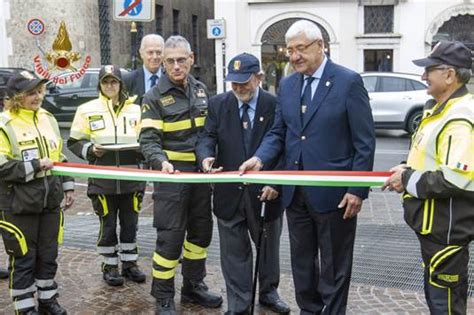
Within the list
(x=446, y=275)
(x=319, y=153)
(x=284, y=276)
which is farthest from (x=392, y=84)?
(x=446, y=275)

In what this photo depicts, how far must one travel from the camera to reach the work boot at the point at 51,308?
4.91m

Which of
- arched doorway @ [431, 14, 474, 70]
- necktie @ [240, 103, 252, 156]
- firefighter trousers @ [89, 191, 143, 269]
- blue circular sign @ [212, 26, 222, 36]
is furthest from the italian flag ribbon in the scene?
arched doorway @ [431, 14, 474, 70]

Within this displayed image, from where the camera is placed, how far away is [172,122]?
4.82 m

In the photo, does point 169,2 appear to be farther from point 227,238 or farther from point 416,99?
point 227,238

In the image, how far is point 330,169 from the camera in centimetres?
422

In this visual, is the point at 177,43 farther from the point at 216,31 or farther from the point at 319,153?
the point at 216,31

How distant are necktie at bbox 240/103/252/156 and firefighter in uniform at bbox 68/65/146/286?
4.11 ft

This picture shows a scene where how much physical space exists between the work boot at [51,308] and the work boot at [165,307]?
0.76 metres

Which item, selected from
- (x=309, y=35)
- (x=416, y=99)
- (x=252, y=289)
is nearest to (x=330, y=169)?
(x=309, y=35)

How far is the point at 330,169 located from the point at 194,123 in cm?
126

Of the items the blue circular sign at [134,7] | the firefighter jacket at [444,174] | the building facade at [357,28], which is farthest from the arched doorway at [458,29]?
the firefighter jacket at [444,174]

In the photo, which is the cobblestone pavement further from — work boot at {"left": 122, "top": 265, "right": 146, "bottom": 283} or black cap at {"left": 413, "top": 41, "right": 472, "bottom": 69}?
black cap at {"left": 413, "top": 41, "right": 472, "bottom": 69}

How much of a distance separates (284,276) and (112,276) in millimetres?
1630

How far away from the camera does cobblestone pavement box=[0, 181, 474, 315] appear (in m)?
5.11
